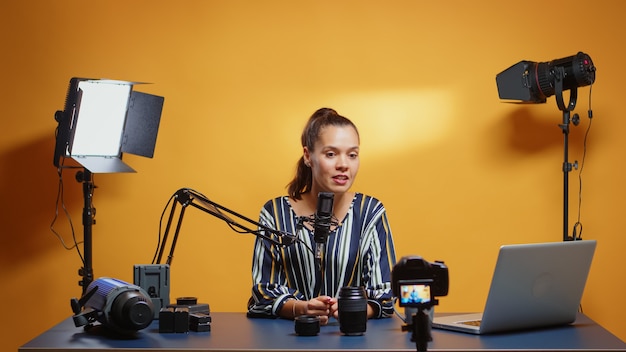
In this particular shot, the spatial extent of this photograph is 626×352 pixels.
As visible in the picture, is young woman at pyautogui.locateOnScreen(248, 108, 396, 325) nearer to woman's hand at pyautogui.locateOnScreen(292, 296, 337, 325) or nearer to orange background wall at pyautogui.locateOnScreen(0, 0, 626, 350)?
woman's hand at pyautogui.locateOnScreen(292, 296, 337, 325)

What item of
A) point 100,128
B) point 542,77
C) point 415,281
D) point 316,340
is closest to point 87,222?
point 100,128

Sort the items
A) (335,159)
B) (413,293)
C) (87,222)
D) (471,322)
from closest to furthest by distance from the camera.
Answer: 1. (413,293)
2. (471,322)
3. (335,159)
4. (87,222)

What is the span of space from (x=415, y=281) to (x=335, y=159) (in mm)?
991

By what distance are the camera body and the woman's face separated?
36.4 inches

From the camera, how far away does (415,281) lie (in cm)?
187

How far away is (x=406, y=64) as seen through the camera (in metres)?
4.27

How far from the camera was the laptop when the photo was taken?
221 cm

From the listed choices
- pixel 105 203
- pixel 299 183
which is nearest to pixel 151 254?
pixel 105 203

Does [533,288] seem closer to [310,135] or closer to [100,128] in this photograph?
[310,135]

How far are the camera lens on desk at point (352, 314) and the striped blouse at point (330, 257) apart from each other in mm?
414

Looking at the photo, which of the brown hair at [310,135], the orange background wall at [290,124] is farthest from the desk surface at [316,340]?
the orange background wall at [290,124]

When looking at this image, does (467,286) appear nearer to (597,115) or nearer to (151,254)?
(597,115)

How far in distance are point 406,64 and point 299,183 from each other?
1491 millimetres

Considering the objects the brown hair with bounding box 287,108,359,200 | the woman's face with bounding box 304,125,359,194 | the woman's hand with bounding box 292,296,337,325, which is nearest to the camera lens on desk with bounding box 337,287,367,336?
the woman's hand with bounding box 292,296,337,325
